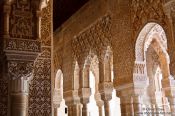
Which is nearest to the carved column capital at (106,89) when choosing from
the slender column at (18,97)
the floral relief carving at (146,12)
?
the floral relief carving at (146,12)

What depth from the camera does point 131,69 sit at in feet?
27.8

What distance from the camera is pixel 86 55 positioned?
38.7ft

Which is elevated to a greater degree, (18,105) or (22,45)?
(22,45)

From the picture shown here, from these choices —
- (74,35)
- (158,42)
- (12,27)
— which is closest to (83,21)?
(74,35)

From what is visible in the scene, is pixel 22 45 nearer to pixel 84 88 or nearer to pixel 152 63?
pixel 84 88

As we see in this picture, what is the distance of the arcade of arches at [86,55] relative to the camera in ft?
14.7

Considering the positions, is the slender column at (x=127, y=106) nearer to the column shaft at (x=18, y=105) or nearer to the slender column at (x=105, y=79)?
the slender column at (x=105, y=79)

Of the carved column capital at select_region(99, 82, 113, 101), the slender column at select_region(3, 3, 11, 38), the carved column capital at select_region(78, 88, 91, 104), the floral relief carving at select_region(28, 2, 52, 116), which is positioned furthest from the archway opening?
the slender column at select_region(3, 3, 11, 38)

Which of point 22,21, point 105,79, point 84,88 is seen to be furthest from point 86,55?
point 22,21

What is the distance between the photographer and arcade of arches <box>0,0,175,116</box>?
14.7ft

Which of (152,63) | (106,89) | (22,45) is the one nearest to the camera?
(22,45)

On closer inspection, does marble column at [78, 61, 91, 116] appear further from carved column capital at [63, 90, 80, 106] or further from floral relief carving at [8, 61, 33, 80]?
floral relief carving at [8, 61, 33, 80]

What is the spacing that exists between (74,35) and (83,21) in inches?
39.2

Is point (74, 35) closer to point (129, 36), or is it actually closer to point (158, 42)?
point (158, 42)
